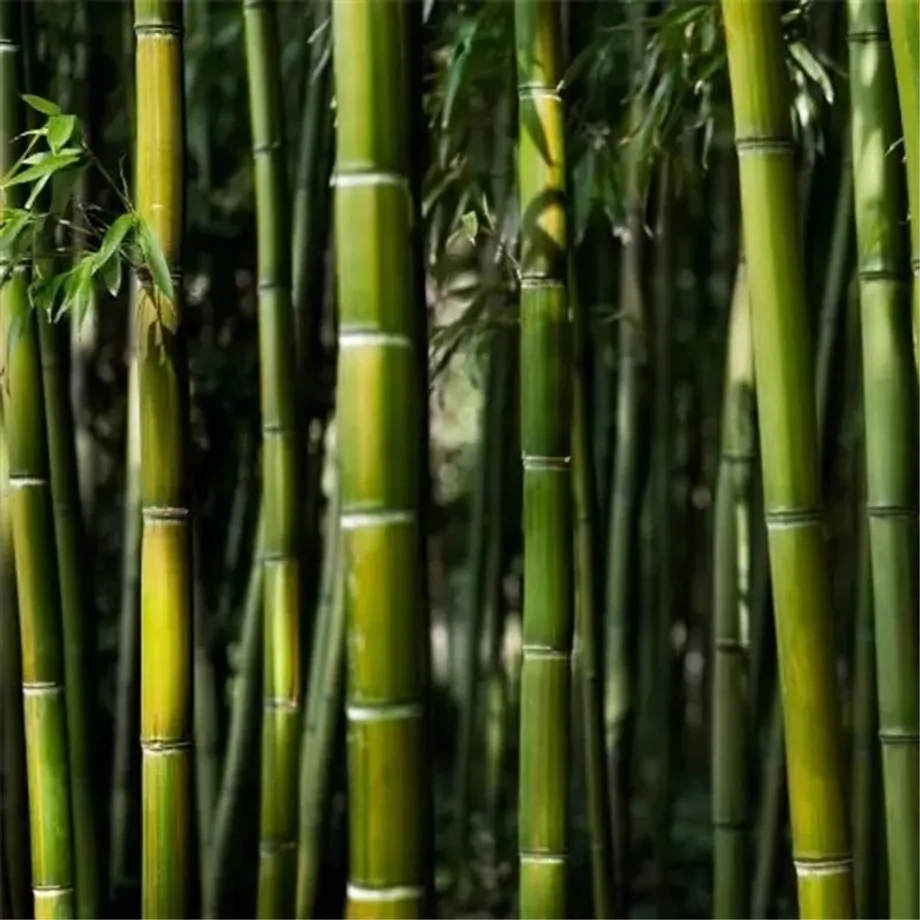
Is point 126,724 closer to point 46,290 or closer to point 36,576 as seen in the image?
point 36,576

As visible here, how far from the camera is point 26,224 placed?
1.01 m

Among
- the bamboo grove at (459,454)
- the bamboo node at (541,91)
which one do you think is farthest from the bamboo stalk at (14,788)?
the bamboo node at (541,91)

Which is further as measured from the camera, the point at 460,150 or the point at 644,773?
the point at 644,773

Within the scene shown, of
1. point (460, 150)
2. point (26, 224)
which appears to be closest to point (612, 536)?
point (460, 150)

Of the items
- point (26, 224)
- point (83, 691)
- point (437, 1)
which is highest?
point (437, 1)

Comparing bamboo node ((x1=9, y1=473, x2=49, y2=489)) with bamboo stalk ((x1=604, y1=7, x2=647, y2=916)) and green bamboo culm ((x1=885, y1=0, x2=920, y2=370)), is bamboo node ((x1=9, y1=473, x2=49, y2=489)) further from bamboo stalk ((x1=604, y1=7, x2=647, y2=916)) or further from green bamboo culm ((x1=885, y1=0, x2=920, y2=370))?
bamboo stalk ((x1=604, y1=7, x2=647, y2=916))

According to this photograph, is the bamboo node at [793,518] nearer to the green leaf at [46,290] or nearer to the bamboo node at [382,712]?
the bamboo node at [382,712]

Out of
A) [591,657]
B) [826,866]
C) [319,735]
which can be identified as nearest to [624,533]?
[591,657]

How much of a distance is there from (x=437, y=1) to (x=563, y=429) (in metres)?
0.98

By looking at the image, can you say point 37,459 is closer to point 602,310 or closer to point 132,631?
point 132,631

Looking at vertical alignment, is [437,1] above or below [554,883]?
above

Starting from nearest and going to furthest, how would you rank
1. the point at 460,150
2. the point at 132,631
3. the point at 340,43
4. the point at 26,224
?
1. the point at 340,43
2. the point at 26,224
3. the point at 460,150
4. the point at 132,631

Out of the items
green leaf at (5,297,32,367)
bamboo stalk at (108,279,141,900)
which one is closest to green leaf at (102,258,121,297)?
green leaf at (5,297,32,367)

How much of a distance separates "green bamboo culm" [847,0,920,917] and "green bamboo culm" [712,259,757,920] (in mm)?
404
